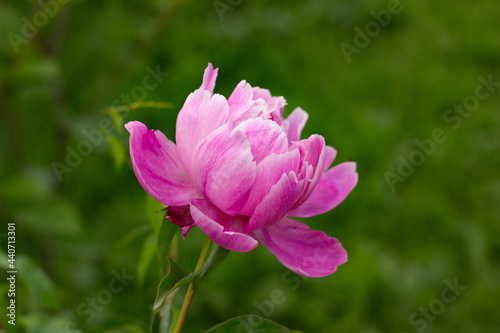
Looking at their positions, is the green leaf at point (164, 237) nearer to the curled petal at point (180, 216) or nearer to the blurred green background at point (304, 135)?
the curled petal at point (180, 216)

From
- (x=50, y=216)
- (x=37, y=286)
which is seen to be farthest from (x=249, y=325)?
(x=50, y=216)

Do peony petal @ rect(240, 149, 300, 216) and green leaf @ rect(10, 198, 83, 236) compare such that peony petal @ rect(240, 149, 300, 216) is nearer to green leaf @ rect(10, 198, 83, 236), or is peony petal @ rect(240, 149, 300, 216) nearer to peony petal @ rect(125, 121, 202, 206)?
peony petal @ rect(125, 121, 202, 206)

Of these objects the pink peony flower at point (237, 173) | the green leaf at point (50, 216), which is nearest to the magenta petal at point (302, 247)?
the pink peony flower at point (237, 173)

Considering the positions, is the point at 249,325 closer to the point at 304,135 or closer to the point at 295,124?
the point at 295,124

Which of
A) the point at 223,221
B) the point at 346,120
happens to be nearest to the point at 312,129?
the point at 346,120

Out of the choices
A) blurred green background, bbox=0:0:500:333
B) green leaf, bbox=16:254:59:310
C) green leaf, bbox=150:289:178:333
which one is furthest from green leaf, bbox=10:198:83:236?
green leaf, bbox=150:289:178:333

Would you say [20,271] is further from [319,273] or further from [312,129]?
[312,129]

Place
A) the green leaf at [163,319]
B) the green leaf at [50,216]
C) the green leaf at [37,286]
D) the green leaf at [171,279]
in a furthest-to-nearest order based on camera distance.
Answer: the green leaf at [50,216], the green leaf at [37,286], the green leaf at [163,319], the green leaf at [171,279]
